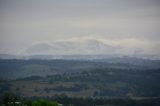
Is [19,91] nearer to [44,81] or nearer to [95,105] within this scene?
[44,81]

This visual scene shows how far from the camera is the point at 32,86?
134375 mm

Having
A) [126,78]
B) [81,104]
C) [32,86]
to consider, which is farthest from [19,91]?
[126,78]

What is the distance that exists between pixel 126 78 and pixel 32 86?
33.3 meters

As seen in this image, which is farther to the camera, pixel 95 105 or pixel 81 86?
pixel 81 86

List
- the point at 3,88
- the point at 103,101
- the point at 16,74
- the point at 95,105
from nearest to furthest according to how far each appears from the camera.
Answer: the point at 95,105
the point at 103,101
the point at 3,88
the point at 16,74

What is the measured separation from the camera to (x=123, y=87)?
134125mm

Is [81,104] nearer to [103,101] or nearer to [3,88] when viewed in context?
[103,101]

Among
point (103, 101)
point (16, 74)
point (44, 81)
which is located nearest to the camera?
point (103, 101)

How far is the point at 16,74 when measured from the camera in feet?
606

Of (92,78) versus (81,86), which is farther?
(92,78)

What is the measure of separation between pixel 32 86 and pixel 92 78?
24.9 m

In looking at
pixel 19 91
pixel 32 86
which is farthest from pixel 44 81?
pixel 19 91

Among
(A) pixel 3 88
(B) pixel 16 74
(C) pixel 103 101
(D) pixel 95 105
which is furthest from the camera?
(B) pixel 16 74

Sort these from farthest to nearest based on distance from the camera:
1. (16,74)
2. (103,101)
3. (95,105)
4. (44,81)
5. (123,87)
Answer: (16,74), (44,81), (123,87), (103,101), (95,105)
